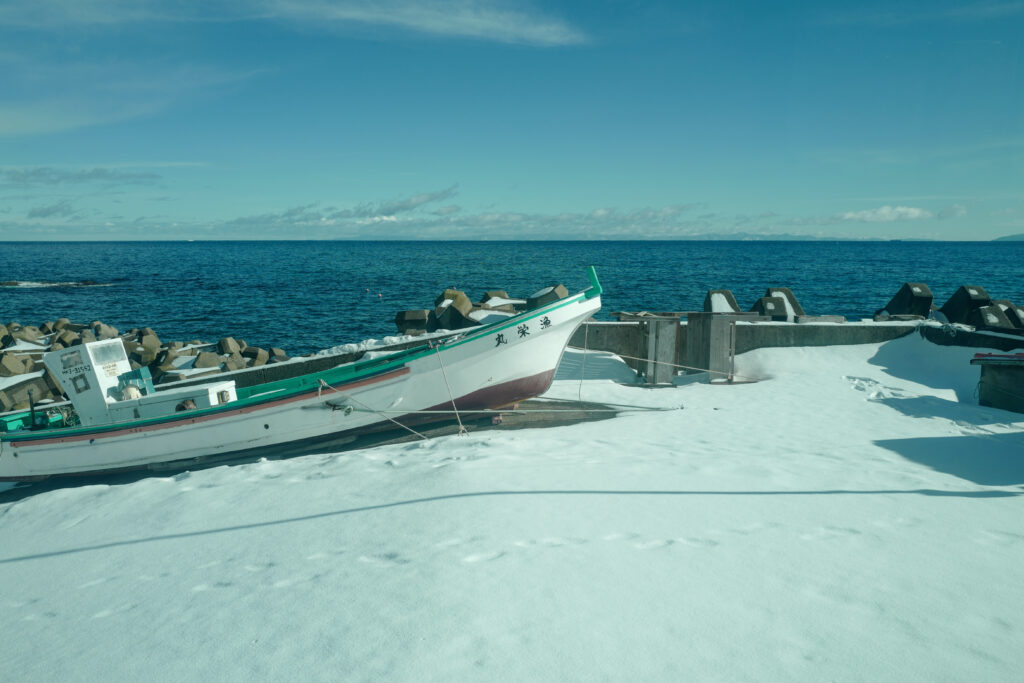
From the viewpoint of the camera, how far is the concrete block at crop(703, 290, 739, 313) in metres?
18.2

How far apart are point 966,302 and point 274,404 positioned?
19413 mm

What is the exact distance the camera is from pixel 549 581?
4707 mm

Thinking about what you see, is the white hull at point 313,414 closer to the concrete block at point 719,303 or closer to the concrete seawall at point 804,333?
the concrete seawall at point 804,333

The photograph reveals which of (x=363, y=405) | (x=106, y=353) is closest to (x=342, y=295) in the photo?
(x=106, y=353)

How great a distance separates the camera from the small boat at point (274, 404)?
10719mm

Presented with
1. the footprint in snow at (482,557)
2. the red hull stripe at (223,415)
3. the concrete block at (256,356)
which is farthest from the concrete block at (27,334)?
the footprint in snow at (482,557)

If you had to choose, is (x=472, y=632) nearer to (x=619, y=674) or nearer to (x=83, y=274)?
(x=619, y=674)

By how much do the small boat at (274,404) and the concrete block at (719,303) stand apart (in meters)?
7.73

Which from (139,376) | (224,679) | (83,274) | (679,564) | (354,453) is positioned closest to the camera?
(224,679)

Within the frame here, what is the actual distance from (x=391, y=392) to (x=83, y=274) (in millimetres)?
92096

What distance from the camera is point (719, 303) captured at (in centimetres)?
1831

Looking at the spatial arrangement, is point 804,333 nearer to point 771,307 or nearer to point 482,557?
point 771,307

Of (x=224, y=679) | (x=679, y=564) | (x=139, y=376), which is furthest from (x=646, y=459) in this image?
(x=139, y=376)

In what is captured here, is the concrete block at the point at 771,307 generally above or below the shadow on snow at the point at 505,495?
below
